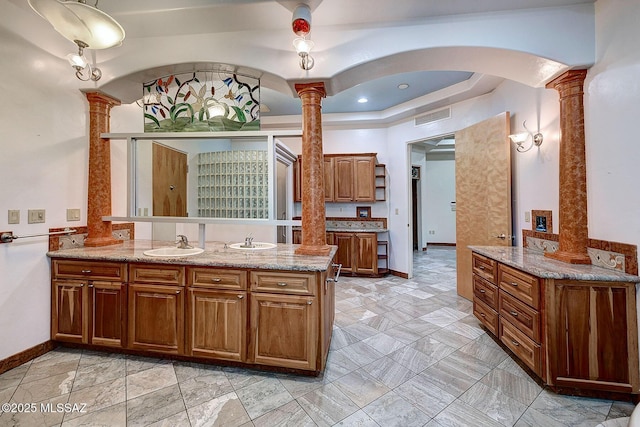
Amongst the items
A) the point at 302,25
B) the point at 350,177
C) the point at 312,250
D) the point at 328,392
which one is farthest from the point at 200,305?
the point at 350,177

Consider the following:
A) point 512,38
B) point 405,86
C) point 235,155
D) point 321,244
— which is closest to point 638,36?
point 512,38

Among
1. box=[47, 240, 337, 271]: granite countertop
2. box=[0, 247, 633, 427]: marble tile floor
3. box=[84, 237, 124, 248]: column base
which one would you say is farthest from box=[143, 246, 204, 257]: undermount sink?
box=[0, 247, 633, 427]: marble tile floor

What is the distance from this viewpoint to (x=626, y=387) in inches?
66.9

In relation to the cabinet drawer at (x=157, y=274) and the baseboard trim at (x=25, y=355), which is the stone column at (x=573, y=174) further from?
the baseboard trim at (x=25, y=355)

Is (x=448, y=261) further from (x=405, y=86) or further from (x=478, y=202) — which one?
(x=405, y=86)

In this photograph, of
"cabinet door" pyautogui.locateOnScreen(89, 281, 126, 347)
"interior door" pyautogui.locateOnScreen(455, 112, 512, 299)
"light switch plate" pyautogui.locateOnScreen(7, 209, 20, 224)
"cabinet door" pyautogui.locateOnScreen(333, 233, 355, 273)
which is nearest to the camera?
"light switch plate" pyautogui.locateOnScreen(7, 209, 20, 224)

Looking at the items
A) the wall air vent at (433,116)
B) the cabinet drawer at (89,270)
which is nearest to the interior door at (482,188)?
the wall air vent at (433,116)

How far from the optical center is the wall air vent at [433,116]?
13.2ft

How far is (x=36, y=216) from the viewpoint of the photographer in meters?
2.25

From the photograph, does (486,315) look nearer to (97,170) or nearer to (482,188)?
(482,188)

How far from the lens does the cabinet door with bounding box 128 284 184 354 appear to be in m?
2.10

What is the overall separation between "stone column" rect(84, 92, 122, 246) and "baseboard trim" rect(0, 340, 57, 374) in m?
0.90

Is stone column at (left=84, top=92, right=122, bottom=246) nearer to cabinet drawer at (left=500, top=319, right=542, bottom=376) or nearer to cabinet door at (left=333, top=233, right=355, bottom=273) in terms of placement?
cabinet door at (left=333, top=233, right=355, bottom=273)

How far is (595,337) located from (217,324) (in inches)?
103
